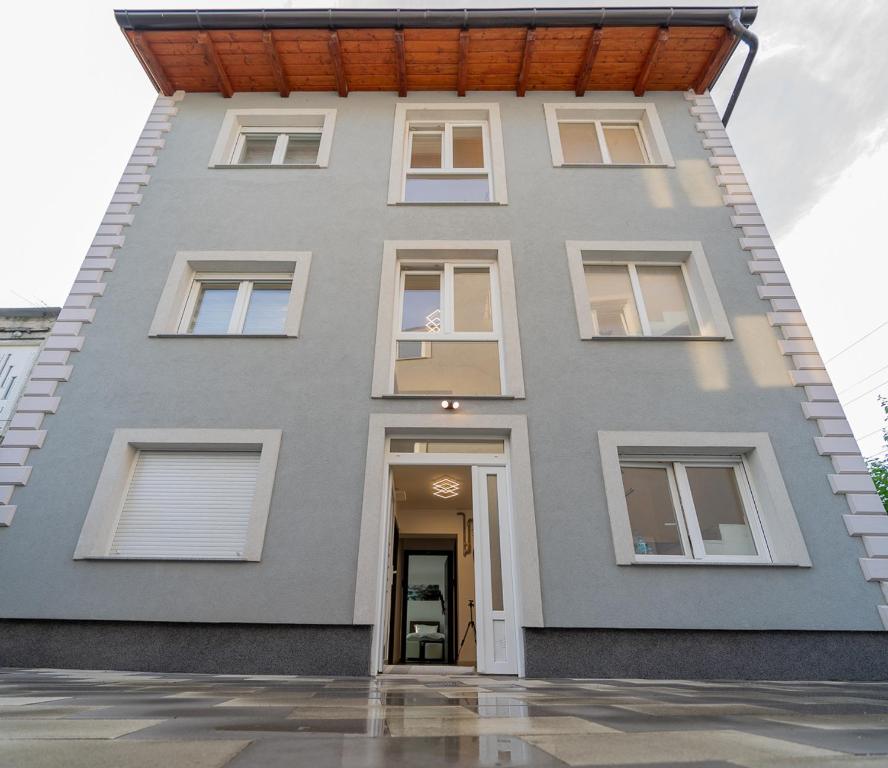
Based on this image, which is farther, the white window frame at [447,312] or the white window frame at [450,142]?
the white window frame at [450,142]

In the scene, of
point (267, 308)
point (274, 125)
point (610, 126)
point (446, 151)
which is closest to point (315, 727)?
point (267, 308)

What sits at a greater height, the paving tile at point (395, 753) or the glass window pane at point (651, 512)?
the glass window pane at point (651, 512)

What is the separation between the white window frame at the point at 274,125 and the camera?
23.3ft

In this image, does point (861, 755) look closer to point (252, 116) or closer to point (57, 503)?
point (57, 503)

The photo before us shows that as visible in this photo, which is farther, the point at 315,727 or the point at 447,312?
the point at 447,312

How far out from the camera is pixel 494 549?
14.4 ft

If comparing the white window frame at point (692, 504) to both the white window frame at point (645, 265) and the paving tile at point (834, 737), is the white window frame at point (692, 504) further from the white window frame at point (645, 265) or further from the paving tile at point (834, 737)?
the paving tile at point (834, 737)

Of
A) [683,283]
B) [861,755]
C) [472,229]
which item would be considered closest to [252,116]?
[472,229]

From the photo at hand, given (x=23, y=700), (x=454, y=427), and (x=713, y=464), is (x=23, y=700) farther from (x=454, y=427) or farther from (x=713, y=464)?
(x=713, y=464)

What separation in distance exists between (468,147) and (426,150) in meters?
0.67

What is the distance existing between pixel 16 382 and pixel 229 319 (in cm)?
286

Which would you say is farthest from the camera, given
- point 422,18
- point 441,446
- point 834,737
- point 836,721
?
point 422,18

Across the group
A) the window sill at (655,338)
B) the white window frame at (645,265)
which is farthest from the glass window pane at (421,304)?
the window sill at (655,338)

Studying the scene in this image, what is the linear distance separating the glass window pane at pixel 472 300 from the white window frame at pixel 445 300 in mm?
73
